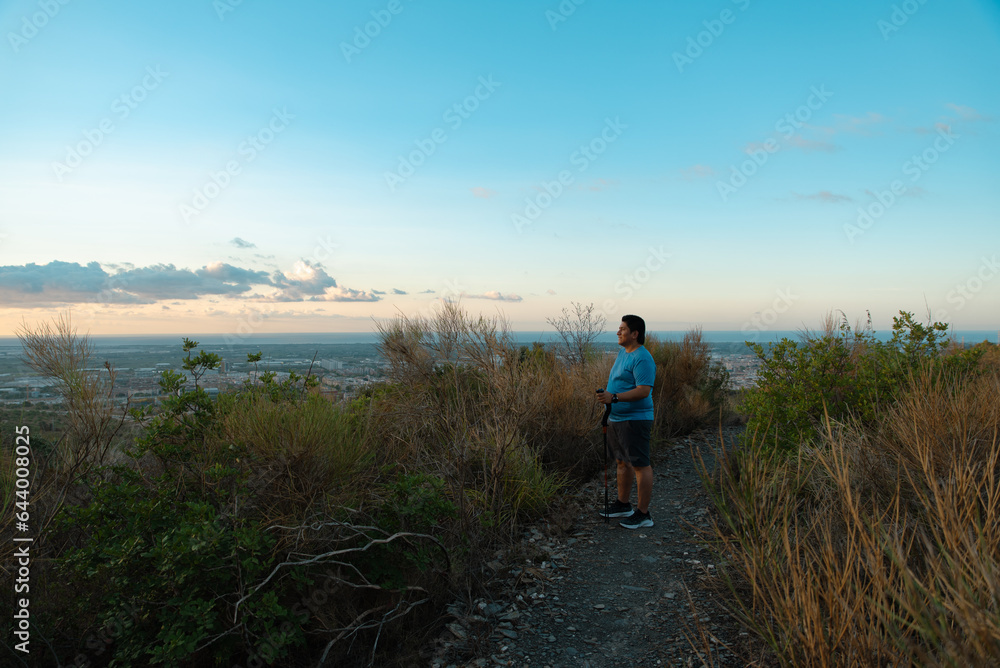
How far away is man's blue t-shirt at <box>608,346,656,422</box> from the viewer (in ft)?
16.6

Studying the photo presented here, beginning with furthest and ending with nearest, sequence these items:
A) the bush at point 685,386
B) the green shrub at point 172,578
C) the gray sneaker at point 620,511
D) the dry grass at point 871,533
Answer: the bush at point 685,386 → the gray sneaker at point 620,511 → the green shrub at point 172,578 → the dry grass at point 871,533

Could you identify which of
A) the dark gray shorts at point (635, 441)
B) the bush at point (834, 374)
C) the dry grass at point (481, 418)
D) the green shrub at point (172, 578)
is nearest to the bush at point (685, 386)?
the dry grass at point (481, 418)

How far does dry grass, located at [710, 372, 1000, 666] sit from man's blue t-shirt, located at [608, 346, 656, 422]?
109 cm

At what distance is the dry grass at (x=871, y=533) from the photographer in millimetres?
2146

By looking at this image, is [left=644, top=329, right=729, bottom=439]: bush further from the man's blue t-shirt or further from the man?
the man's blue t-shirt

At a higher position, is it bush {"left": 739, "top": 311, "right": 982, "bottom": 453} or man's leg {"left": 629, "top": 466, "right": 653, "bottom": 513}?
bush {"left": 739, "top": 311, "right": 982, "bottom": 453}

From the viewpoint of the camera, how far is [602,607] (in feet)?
12.9

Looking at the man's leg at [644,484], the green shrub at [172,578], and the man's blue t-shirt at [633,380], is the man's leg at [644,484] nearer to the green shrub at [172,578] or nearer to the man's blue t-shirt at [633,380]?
the man's blue t-shirt at [633,380]

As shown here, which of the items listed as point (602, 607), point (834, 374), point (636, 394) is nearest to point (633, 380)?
point (636, 394)

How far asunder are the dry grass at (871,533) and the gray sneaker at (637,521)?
0.73 m

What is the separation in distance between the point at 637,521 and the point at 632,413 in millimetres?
1123

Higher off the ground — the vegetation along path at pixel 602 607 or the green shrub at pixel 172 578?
the green shrub at pixel 172 578

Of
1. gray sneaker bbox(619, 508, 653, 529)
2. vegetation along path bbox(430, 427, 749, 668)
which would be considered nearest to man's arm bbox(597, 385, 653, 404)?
gray sneaker bbox(619, 508, 653, 529)

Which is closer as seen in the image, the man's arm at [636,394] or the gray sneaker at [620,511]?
the man's arm at [636,394]
